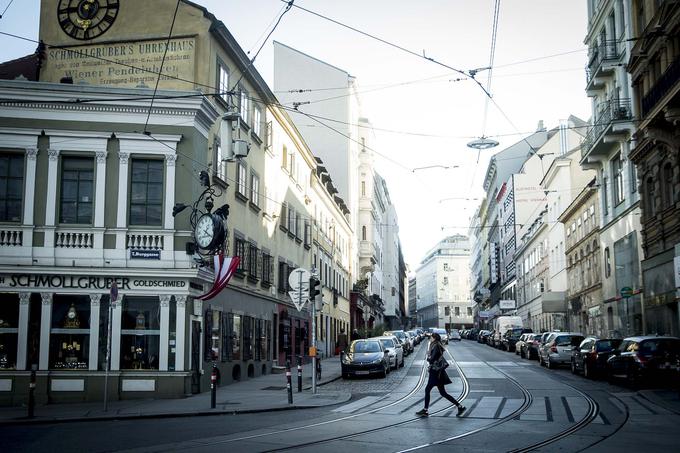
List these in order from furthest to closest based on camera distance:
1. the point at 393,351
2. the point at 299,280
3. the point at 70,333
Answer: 1. the point at 393,351
2. the point at 299,280
3. the point at 70,333

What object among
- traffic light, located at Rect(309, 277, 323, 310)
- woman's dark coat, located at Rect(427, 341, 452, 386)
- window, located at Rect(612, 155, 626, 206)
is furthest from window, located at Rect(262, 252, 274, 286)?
window, located at Rect(612, 155, 626, 206)

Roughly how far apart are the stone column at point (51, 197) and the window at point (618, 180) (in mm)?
28831

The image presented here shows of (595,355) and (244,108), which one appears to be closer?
(595,355)

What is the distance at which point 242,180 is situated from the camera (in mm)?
28953

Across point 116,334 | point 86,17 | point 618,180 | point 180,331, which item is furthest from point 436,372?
point 618,180

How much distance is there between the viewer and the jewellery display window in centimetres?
2162

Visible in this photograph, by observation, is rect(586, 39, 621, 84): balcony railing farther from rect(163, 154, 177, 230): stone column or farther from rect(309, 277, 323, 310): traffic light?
rect(163, 154, 177, 230): stone column

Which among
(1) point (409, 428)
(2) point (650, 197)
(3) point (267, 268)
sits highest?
(2) point (650, 197)

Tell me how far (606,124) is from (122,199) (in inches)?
1030

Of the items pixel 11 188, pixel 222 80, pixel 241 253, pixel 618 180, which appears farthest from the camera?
pixel 618 180

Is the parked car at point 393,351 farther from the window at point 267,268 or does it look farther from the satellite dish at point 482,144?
the satellite dish at point 482,144

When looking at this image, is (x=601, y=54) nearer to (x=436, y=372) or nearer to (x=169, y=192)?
(x=169, y=192)

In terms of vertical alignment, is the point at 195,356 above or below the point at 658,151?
below

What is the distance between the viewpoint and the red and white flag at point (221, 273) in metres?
23.0
